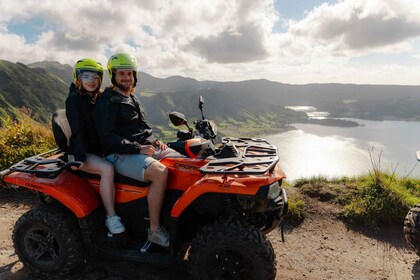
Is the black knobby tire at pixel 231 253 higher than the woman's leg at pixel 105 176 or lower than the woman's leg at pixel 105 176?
lower

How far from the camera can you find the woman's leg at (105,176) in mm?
3926

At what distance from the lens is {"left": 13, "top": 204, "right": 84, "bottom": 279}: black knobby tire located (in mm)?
4031

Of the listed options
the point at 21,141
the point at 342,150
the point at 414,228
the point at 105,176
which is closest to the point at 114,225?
the point at 105,176

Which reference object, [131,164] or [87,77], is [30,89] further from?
[131,164]

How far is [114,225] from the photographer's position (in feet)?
13.1

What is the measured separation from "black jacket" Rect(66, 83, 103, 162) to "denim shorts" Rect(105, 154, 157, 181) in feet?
1.33

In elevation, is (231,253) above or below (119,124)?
below

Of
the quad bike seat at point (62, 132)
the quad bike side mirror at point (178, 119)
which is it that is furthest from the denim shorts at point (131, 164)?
the quad bike side mirror at point (178, 119)

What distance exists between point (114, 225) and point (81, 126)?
1.36m

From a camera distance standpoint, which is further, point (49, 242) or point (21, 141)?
point (21, 141)

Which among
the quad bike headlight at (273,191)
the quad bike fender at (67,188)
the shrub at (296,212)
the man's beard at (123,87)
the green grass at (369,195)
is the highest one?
the man's beard at (123,87)

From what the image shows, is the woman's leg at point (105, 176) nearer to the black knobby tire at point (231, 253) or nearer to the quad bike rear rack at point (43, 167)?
the quad bike rear rack at point (43, 167)

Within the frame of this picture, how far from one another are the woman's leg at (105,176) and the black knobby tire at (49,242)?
1.89 feet

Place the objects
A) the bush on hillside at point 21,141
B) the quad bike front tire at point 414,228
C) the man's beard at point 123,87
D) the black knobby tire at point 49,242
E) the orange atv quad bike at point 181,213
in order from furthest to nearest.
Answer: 1. the bush on hillside at point 21,141
2. the quad bike front tire at point 414,228
3. the man's beard at point 123,87
4. the black knobby tire at point 49,242
5. the orange atv quad bike at point 181,213
